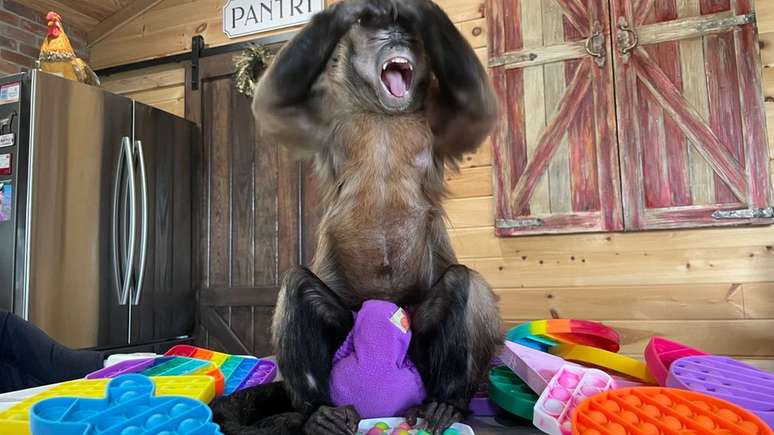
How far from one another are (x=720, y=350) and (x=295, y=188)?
2283 millimetres

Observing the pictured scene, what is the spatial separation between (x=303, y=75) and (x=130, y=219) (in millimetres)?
2136

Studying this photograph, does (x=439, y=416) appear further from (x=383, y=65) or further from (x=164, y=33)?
(x=164, y=33)

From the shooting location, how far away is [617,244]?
2654 mm

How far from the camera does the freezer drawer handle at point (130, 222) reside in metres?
3.01

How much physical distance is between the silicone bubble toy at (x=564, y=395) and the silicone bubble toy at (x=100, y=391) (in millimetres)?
521

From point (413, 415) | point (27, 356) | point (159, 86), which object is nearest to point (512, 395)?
point (413, 415)

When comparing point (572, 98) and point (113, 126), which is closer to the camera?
point (572, 98)

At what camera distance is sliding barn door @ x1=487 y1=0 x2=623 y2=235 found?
2689mm

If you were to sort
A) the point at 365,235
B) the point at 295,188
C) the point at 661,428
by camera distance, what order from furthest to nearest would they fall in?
the point at 295,188
the point at 365,235
the point at 661,428

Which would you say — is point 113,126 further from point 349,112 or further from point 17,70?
point 349,112

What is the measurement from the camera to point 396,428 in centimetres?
95

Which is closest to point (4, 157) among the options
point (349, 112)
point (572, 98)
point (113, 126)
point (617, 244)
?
point (113, 126)

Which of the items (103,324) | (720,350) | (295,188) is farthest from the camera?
(295,188)

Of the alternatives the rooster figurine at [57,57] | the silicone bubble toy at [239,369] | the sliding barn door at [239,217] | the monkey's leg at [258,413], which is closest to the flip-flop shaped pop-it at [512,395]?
the monkey's leg at [258,413]
